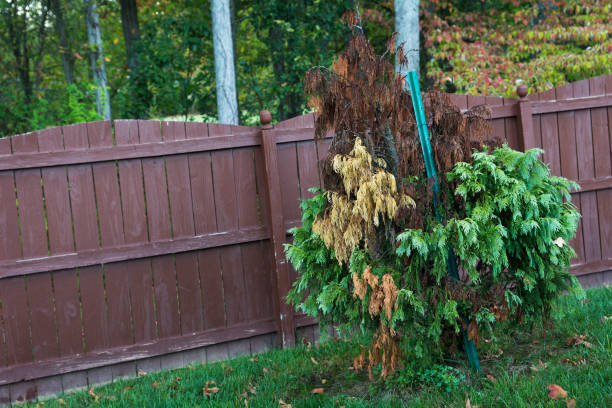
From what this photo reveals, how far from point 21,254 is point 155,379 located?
4.46 ft

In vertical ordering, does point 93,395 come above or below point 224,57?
below

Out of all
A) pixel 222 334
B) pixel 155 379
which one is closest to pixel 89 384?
pixel 155 379

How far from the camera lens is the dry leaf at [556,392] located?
3227 millimetres

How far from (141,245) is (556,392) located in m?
3.13

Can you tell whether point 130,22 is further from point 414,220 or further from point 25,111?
point 414,220

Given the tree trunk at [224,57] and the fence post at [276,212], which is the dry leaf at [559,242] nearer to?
the fence post at [276,212]

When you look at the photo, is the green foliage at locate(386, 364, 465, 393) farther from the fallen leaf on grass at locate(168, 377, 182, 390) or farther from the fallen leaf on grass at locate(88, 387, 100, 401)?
the fallen leaf on grass at locate(88, 387, 100, 401)

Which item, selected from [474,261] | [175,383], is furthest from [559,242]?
[175,383]

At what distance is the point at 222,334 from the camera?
197 inches

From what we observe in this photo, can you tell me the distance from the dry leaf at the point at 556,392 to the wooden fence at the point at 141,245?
90.9 inches

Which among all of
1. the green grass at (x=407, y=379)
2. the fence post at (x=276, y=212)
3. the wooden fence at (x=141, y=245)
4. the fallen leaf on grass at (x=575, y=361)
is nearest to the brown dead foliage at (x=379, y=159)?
the green grass at (x=407, y=379)

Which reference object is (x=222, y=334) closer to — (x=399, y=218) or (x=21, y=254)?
(x=21, y=254)

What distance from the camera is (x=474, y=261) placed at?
3432 millimetres

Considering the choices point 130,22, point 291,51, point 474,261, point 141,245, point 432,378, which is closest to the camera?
point 474,261
